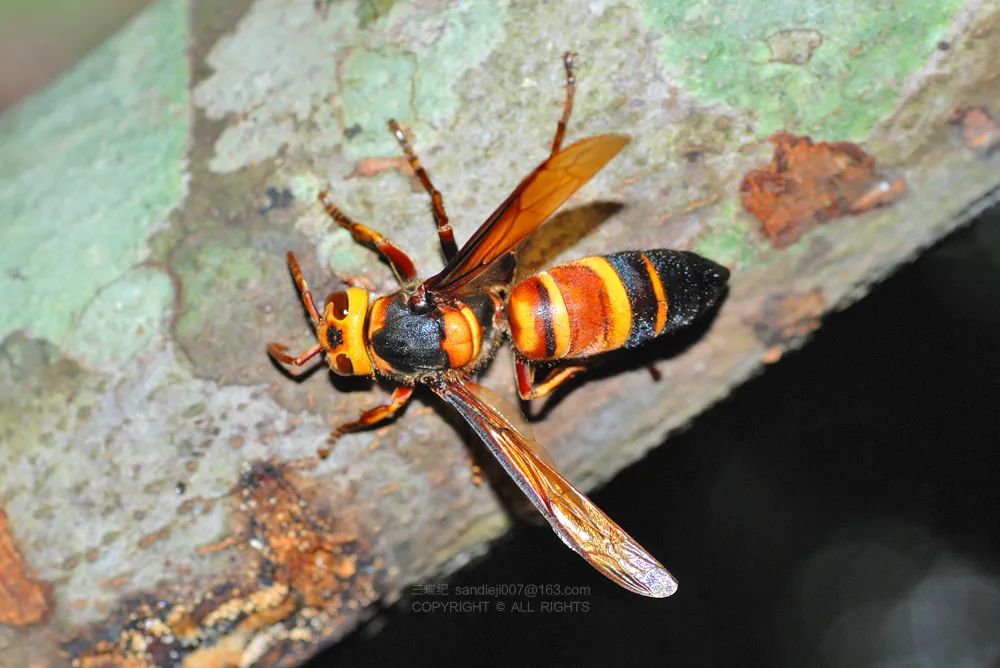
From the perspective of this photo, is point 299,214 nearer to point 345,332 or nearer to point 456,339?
point 345,332

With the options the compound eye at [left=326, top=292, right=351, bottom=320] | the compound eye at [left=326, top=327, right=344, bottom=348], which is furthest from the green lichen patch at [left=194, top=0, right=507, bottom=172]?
the compound eye at [left=326, top=327, right=344, bottom=348]

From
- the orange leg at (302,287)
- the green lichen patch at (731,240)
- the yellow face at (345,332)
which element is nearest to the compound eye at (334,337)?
the yellow face at (345,332)

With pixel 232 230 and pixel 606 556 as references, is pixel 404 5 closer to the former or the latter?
pixel 232 230

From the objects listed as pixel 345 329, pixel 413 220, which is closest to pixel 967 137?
pixel 413 220

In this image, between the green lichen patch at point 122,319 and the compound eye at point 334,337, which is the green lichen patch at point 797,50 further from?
the green lichen patch at point 122,319

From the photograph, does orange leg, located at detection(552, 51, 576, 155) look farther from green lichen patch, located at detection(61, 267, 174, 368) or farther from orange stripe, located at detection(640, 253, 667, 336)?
green lichen patch, located at detection(61, 267, 174, 368)

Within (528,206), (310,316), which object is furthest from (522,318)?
(310,316)
